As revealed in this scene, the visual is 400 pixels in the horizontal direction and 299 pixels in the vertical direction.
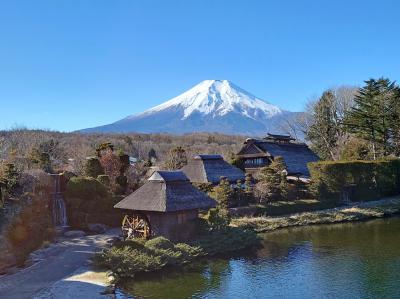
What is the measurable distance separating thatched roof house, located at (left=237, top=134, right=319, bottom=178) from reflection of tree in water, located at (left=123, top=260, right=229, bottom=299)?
24900 mm

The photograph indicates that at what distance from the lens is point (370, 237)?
26281mm

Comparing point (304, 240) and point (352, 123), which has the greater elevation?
point (352, 123)

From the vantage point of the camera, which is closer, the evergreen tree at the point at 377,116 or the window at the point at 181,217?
the window at the point at 181,217

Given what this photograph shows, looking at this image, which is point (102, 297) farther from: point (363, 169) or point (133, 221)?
point (363, 169)

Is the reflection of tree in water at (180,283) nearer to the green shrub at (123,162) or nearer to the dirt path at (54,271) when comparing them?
the dirt path at (54,271)

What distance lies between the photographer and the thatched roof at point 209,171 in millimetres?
36406

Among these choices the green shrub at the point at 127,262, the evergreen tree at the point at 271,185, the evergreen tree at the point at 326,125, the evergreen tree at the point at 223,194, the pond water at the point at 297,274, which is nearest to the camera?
the pond water at the point at 297,274

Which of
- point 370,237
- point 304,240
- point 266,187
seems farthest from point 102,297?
point 266,187

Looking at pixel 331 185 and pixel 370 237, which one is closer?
pixel 370 237

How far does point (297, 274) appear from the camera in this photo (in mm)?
18578

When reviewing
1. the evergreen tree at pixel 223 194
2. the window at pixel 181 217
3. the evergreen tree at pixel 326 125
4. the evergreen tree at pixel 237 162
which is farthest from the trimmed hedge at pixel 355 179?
the window at pixel 181 217

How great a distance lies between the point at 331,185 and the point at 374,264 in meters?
19.6

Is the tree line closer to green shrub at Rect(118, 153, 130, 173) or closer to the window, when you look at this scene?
green shrub at Rect(118, 153, 130, 173)

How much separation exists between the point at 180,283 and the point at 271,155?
28065mm
